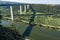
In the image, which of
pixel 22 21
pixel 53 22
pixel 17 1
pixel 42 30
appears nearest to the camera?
pixel 17 1

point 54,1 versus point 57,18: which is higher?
point 54,1

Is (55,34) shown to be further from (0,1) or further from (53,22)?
(0,1)

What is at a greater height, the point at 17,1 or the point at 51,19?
the point at 17,1

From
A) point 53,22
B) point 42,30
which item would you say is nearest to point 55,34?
point 42,30

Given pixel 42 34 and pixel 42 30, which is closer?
pixel 42 34

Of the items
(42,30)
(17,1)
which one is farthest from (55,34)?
(17,1)

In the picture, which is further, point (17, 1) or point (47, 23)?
point (47, 23)

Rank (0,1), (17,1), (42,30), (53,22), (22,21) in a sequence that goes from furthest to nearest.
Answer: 1. (22,21)
2. (53,22)
3. (42,30)
4. (17,1)
5. (0,1)

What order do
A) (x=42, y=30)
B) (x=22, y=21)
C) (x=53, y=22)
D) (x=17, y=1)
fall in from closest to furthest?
(x=17, y=1) < (x=42, y=30) < (x=53, y=22) < (x=22, y=21)

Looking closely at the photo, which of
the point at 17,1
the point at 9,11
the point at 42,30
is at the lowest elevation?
the point at 42,30
